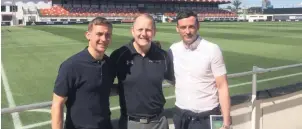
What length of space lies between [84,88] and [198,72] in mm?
1029

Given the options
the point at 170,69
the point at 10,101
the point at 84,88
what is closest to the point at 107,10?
the point at 10,101

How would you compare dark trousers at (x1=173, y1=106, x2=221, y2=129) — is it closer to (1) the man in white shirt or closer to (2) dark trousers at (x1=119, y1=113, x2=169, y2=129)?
(1) the man in white shirt

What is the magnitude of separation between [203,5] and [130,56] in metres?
97.1

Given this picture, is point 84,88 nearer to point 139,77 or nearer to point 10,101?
point 139,77

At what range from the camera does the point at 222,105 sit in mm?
3049

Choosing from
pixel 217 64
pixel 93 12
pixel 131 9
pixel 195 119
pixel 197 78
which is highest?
pixel 131 9

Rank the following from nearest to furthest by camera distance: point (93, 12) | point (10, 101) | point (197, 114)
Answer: point (197, 114) < point (10, 101) < point (93, 12)

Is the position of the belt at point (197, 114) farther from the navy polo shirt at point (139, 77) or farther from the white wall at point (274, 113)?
the white wall at point (274, 113)

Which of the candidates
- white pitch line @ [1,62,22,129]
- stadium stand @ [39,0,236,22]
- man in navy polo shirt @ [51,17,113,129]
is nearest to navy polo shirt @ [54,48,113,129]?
man in navy polo shirt @ [51,17,113,129]

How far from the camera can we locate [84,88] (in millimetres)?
2467

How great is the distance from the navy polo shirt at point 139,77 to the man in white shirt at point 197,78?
262mm

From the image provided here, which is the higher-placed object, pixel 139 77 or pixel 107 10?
pixel 107 10

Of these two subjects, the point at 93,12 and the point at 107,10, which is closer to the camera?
the point at 93,12

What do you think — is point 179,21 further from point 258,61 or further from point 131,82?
point 258,61
